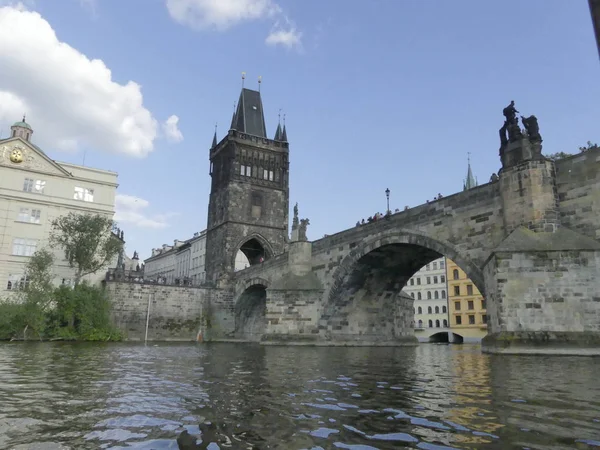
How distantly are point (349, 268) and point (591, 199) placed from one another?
13570 mm

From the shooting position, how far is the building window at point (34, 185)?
40.0m

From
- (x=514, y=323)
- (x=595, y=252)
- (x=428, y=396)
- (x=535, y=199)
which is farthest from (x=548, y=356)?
(x=428, y=396)

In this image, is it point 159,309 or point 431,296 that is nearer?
point 159,309

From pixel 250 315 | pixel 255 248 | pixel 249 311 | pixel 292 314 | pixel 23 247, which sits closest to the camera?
pixel 292 314

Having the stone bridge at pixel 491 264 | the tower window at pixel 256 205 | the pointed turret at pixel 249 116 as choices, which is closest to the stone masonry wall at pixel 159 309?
the tower window at pixel 256 205

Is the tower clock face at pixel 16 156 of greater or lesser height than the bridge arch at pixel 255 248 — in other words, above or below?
above

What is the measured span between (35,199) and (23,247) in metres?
4.24

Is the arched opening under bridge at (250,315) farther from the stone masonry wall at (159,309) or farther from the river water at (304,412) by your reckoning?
the river water at (304,412)

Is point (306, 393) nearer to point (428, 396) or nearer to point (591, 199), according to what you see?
point (428, 396)

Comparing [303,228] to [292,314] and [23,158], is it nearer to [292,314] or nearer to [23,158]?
[292,314]

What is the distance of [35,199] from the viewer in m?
39.8

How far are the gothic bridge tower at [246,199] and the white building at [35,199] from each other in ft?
42.1

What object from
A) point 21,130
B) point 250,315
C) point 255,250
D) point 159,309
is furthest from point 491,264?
point 21,130

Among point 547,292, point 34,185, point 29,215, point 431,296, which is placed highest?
point 34,185
